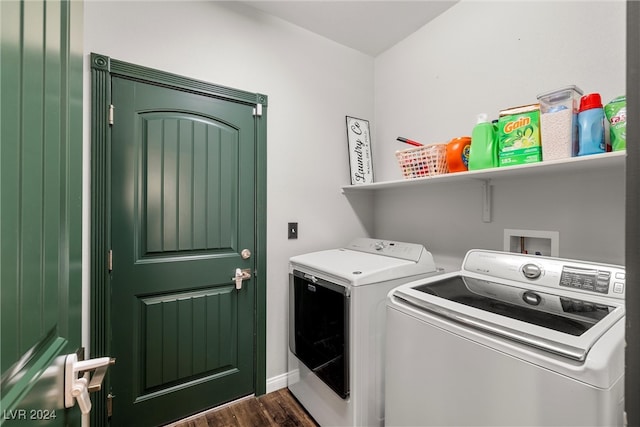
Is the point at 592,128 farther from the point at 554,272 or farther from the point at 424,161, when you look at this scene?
the point at 424,161

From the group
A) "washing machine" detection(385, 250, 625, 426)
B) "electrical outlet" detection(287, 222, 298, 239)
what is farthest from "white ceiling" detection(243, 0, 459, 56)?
"washing machine" detection(385, 250, 625, 426)

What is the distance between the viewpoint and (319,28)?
85.5 inches

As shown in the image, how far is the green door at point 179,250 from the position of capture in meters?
1.57

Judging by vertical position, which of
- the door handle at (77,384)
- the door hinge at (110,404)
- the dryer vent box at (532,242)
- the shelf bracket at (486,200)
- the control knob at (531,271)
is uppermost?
the shelf bracket at (486,200)

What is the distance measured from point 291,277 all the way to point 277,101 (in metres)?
1.28

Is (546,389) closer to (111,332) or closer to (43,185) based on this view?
(43,185)

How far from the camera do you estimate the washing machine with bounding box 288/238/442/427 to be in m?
1.44

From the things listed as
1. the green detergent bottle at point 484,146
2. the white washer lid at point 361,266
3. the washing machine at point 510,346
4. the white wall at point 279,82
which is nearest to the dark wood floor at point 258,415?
the white wall at point 279,82

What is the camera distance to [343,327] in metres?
1.50

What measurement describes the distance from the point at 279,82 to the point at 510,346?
6.72 feet

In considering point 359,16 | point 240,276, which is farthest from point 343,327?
point 359,16

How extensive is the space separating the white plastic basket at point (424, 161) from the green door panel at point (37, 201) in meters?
1.60

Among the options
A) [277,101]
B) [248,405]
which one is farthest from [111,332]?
[277,101]

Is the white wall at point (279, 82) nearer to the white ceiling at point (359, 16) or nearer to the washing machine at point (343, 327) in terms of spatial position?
the white ceiling at point (359, 16)
